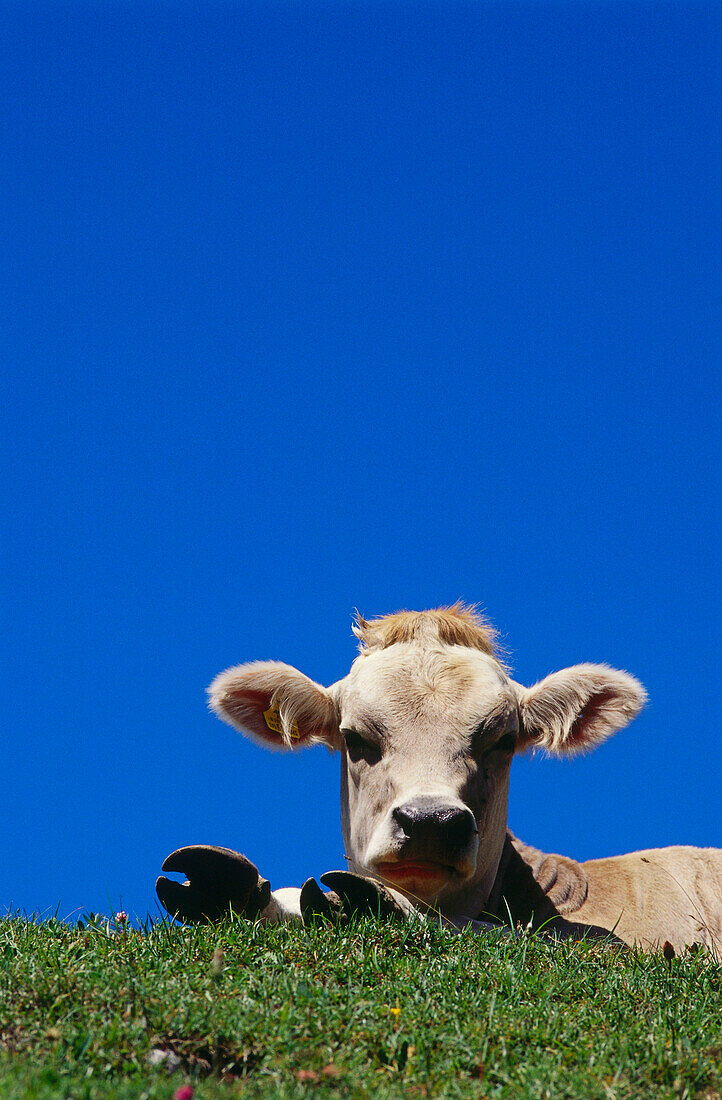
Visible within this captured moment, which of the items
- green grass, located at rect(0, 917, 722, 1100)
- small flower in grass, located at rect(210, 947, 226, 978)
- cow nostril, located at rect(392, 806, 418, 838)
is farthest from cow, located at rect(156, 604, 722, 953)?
small flower in grass, located at rect(210, 947, 226, 978)

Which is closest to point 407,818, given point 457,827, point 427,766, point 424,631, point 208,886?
point 457,827

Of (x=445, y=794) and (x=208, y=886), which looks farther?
(x=445, y=794)

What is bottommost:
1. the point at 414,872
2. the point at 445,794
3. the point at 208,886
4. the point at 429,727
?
the point at 208,886

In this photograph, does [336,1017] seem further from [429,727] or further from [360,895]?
[429,727]

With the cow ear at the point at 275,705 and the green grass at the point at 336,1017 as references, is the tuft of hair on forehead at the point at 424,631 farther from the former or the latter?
the green grass at the point at 336,1017

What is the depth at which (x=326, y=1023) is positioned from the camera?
12.6 feet

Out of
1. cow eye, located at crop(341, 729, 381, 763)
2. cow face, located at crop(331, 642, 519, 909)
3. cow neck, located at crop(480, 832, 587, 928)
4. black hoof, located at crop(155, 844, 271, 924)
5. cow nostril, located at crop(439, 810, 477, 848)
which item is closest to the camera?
black hoof, located at crop(155, 844, 271, 924)

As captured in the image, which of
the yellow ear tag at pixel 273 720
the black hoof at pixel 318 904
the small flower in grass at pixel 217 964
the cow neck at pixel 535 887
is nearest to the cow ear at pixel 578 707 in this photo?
the cow neck at pixel 535 887

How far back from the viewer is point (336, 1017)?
12.7 feet

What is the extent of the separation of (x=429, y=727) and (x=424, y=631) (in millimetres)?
1171

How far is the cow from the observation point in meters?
5.44

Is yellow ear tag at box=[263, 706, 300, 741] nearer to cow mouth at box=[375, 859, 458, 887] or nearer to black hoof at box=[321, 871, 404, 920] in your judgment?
cow mouth at box=[375, 859, 458, 887]

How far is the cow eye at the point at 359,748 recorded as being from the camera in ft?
23.3

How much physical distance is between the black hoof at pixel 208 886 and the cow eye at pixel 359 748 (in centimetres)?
186
